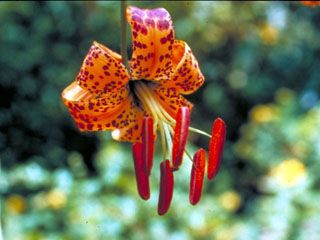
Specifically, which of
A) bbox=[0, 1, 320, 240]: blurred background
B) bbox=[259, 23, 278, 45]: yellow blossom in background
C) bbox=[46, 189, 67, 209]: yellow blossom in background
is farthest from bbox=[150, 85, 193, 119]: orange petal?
bbox=[259, 23, 278, 45]: yellow blossom in background

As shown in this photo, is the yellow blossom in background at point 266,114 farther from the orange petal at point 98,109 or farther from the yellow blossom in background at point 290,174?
the orange petal at point 98,109

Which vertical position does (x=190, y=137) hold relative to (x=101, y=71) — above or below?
below

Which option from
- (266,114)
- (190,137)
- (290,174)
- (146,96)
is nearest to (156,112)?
(146,96)

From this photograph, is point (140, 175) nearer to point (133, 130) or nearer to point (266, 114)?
point (133, 130)

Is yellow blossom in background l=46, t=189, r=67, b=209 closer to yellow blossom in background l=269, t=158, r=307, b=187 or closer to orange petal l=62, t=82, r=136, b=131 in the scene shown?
yellow blossom in background l=269, t=158, r=307, b=187

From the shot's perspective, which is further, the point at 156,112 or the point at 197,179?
the point at 156,112
